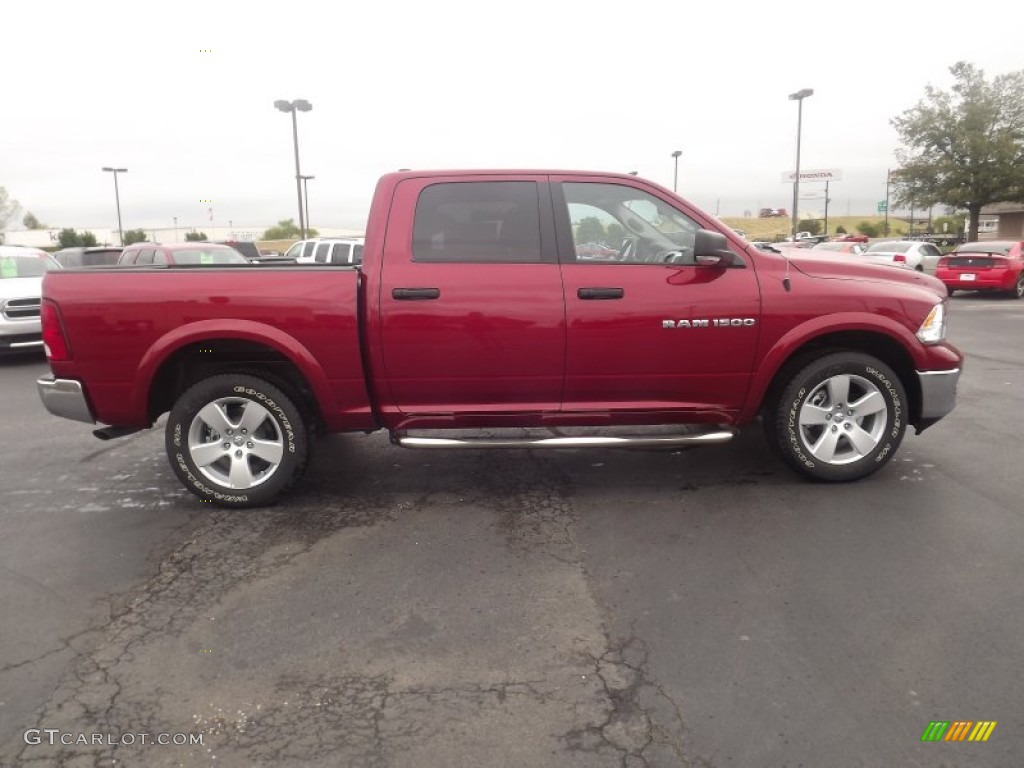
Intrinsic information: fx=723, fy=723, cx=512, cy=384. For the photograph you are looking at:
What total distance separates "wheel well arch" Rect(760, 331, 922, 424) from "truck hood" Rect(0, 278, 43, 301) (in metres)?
9.66

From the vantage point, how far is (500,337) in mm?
4105

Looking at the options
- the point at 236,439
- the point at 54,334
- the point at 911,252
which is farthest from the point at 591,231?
the point at 911,252

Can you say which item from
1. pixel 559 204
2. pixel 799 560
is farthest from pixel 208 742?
pixel 559 204

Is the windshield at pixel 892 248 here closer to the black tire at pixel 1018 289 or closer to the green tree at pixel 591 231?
the black tire at pixel 1018 289

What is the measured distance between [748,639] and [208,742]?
198 cm

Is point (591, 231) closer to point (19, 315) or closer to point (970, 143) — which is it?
point (19, 315)

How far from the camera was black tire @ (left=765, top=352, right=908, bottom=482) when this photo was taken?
4.38 m

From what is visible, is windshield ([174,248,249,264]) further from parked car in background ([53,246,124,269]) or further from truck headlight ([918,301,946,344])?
truck headlight ([918,301,946,344])

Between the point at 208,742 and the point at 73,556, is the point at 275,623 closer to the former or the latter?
the point at 208,742

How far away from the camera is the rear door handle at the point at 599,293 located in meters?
4.11

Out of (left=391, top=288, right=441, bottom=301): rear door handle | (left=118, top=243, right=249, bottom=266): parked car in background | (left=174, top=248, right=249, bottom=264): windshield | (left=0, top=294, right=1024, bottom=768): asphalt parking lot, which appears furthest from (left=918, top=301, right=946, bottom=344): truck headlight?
(left=174, top=248, right=249, bottom=264): windshield

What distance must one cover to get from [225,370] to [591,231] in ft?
7.69

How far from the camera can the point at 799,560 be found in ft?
11.6
